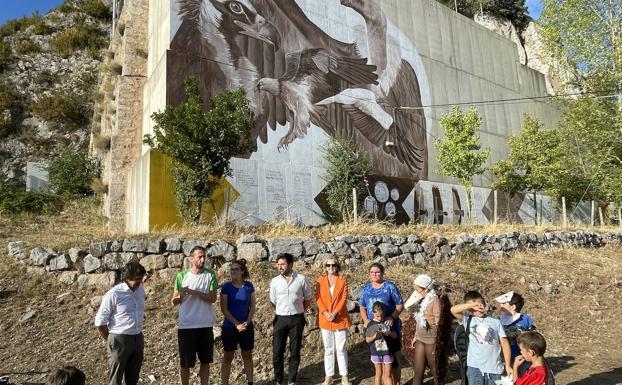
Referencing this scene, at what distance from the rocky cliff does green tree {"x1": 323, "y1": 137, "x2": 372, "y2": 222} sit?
13.6 m

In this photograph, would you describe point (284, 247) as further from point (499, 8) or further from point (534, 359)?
point (499, 8)

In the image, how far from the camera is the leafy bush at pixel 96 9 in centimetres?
3350

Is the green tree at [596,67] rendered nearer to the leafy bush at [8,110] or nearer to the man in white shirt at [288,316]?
the man in white shirt at [288,316]

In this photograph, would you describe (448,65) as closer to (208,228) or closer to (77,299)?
(208,228)

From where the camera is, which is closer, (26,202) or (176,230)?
(176,230)

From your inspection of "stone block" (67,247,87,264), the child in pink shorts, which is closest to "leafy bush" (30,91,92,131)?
"stone block" (67,247,87,264)

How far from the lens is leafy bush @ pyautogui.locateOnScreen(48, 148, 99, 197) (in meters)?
18.3

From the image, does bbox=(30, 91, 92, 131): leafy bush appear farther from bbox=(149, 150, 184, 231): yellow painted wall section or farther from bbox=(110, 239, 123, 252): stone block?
bbox=(110, 239, 123, 252): stone block

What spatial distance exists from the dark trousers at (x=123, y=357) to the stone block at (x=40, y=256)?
15.4 feet

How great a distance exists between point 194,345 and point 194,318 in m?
0.30

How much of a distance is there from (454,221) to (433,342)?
55.2 ft

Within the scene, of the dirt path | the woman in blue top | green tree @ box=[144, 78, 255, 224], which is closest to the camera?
the woman in blue top

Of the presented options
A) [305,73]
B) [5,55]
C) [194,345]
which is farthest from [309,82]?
[5,55]

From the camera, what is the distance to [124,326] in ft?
14.9
